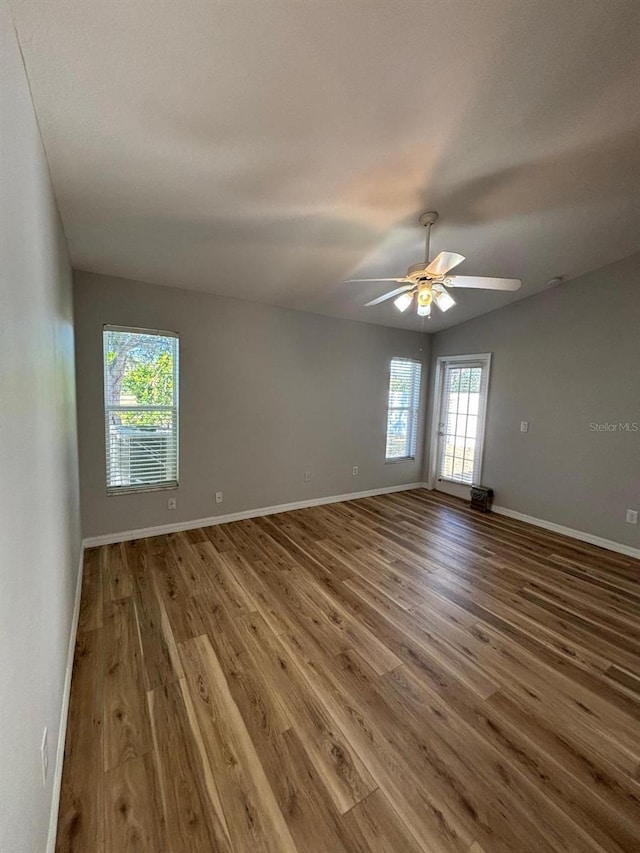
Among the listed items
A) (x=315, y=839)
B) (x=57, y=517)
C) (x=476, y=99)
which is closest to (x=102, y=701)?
(x=57, y=517)

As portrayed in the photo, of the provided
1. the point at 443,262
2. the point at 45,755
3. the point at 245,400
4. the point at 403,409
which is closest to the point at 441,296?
the point at 443,262

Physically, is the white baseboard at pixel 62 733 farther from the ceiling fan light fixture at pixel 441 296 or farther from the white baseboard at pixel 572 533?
the white baseboard at pixel 572 533

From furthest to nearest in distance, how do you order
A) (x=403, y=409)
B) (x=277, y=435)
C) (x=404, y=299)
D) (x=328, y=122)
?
(x=403, y=409), (x=277, y=435), (x=404, y=299), (x=328, y=122)

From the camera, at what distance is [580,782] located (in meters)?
1.41

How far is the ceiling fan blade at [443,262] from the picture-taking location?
2057 mm

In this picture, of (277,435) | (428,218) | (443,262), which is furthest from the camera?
(277,435)

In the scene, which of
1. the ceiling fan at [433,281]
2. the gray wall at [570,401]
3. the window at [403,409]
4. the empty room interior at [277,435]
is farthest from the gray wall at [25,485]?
the gray wall at [570,401]

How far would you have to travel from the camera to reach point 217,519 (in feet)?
13.0

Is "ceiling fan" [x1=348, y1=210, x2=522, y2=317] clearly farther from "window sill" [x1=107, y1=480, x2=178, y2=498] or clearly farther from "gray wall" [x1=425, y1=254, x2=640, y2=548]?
"window sill" [x1=107, y1=480, x2=178, y2=498]

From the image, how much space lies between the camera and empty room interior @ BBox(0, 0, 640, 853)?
119 cm

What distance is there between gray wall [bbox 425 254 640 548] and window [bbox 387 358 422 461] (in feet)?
3.58

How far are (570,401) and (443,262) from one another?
9.39 feet

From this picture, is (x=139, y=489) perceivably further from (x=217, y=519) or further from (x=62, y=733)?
(x=62, y=733)

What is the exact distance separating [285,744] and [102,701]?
3.01 ft
